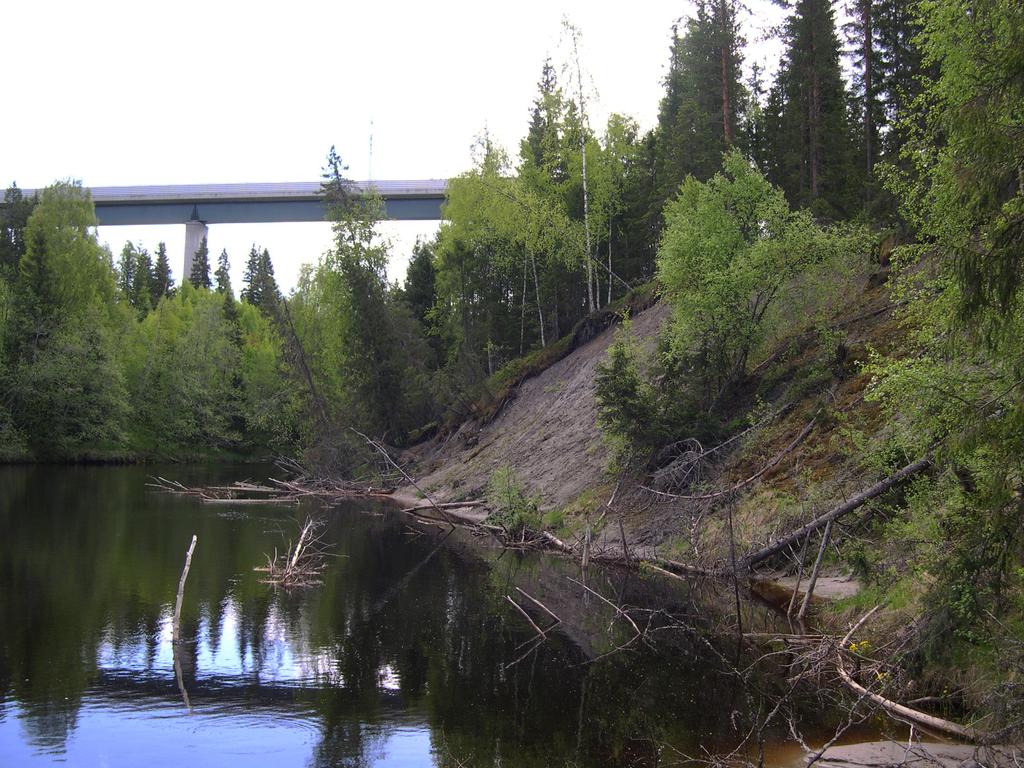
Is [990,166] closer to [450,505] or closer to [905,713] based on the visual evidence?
[905,713]

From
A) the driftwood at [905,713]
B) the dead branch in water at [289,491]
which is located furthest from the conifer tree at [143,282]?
the driftwood at [905,713]

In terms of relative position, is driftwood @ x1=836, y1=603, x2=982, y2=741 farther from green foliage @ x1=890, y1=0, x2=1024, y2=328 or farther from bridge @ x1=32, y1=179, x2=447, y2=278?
bridge @ x1=32, y1=179, x2=447, y2=278

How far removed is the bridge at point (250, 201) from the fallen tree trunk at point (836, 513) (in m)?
40.9

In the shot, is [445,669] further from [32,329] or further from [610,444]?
[32,329]

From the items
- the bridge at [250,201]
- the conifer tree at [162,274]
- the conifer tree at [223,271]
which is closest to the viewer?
the bridge at [250,201]

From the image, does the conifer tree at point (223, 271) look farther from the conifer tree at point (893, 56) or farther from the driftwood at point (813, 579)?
the driftwood at point (813, 579)

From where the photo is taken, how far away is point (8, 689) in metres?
14.0

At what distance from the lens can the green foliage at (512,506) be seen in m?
30.2

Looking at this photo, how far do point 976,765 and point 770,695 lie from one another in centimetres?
516

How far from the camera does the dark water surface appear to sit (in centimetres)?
1241

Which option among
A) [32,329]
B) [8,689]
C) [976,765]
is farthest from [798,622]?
[32,329]

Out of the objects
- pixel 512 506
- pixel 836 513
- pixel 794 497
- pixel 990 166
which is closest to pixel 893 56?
pixel 794 497

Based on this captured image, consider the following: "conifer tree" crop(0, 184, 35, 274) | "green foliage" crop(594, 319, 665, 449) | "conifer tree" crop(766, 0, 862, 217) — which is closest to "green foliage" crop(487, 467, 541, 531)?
"green foliage" crop(594, 319, 665, 449)

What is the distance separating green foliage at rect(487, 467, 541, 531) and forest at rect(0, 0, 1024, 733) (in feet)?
12.7
